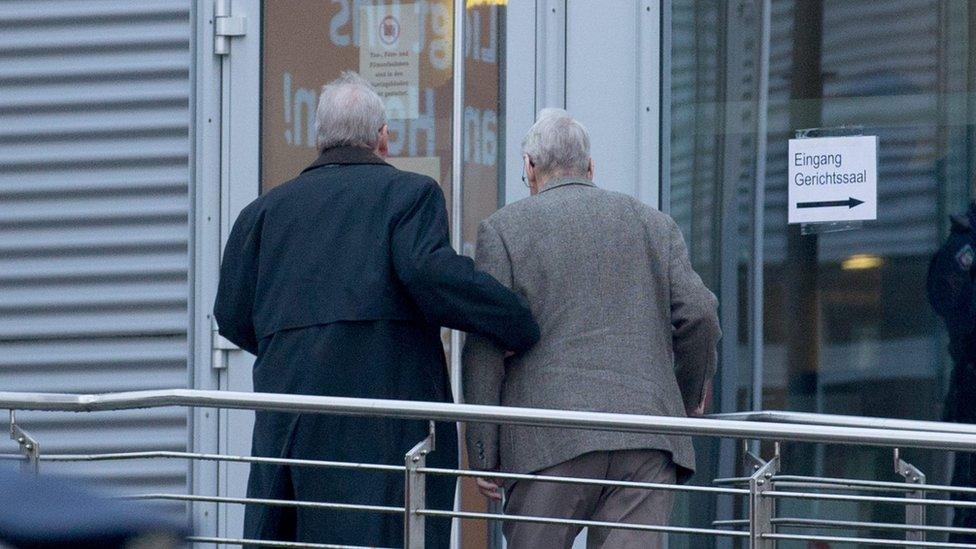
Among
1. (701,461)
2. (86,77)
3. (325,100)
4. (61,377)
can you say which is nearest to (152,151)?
(86,77)

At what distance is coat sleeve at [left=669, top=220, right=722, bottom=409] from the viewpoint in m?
4.70

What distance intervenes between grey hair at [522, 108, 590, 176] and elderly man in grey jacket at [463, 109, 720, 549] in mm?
76

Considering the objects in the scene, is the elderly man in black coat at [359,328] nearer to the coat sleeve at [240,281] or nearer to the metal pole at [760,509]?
the coat sleeve at [240,281]

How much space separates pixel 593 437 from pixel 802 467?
1575 mm

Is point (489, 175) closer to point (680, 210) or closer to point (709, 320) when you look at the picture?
point (680, 210)

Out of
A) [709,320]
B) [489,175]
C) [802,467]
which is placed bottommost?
[802,467]

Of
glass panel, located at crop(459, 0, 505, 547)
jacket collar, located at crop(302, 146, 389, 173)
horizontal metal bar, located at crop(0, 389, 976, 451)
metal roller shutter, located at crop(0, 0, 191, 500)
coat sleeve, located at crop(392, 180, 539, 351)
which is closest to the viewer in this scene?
horizontal metal bar, located at crop(0, 389, 976, 451)

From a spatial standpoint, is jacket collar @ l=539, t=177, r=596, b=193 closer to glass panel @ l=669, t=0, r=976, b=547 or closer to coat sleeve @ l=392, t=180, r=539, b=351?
coat sleeve @ l=392, t=180, r=539, b=351

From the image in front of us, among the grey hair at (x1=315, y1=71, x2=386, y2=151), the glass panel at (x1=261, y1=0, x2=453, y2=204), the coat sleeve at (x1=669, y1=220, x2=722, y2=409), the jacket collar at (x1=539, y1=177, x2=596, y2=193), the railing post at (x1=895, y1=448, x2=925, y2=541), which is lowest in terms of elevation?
the railing post at (x1=895, y1=448, x2=925, y2=541)

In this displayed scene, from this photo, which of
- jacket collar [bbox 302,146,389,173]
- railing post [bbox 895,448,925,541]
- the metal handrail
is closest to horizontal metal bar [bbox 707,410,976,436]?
railing post [bbox 895,448,925,541]

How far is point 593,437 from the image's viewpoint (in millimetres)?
4555

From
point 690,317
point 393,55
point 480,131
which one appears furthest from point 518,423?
point 393,55

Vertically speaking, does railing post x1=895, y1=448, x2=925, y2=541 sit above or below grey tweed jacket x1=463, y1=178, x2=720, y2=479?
below

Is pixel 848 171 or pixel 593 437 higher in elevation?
pixel 848 171
